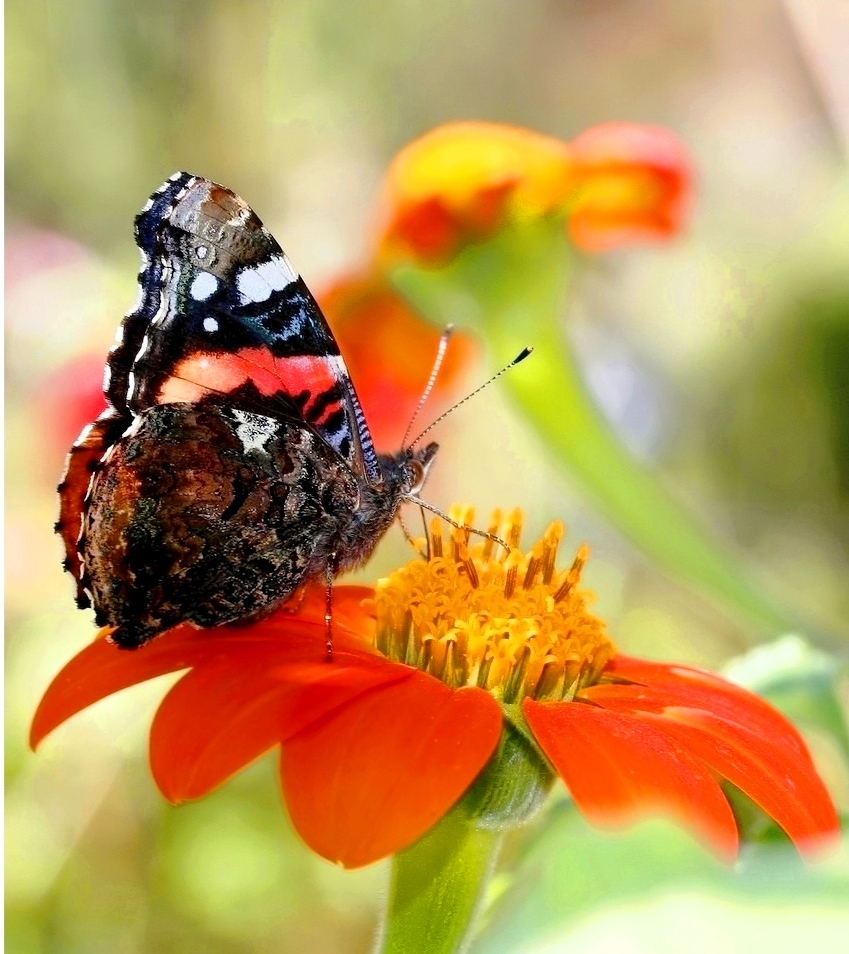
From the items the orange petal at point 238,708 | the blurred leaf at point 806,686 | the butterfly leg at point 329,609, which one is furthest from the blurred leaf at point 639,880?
the blurred leaf at point 806,686

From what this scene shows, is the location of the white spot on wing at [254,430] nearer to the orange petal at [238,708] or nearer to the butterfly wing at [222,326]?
the butterfly wing at [222,326]

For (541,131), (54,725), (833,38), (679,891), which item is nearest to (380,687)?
(54,725)

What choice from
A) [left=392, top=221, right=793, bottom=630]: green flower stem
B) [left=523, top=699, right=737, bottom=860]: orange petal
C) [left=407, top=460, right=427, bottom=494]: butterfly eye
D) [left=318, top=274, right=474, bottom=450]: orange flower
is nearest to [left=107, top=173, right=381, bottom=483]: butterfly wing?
[left=407, top=460, right=427, bottom=494]: butterfly eye

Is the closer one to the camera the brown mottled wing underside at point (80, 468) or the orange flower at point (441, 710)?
the orange flower at point (441, 710)

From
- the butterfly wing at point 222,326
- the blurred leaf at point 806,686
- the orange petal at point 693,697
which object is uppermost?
the butterfly wing at point 222,326

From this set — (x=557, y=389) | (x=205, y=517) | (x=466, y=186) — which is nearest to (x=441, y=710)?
(x=205, y=517)

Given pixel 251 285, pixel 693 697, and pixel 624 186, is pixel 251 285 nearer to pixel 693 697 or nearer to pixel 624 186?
pixel 693 697

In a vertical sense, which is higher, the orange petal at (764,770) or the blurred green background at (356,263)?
the blurred green background at (356,263)

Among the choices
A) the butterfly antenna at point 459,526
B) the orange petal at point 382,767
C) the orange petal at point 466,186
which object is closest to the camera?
the orange petal at point 382,767
